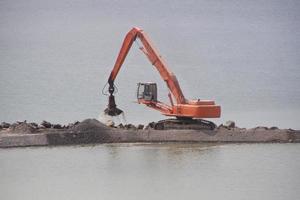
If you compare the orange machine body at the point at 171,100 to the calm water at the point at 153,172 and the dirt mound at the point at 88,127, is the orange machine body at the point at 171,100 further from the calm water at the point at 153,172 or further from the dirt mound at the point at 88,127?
the dirt mound at the point at 88,127

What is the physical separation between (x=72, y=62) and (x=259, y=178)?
25399 mm

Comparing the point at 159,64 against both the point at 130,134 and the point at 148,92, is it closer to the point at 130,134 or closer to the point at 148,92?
the point at 148,92

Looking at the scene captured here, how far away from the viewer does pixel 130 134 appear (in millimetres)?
25922

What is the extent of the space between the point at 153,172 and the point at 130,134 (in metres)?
4.10

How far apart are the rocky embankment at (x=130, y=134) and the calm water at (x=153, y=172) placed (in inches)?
17.3

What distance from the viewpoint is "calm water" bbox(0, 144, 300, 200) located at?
65.0ft

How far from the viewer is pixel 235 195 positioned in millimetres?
19438

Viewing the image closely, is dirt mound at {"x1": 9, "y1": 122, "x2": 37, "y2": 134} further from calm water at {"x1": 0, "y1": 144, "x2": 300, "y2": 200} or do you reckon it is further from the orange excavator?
the orange excavator

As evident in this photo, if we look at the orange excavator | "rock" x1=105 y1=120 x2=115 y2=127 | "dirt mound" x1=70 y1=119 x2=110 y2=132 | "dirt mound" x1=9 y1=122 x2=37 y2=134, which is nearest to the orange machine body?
the orange excavator

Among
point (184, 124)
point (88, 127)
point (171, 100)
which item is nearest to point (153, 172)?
point (88, 127)

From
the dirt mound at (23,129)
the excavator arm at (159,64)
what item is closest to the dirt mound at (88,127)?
the dirt mound at (23,129)

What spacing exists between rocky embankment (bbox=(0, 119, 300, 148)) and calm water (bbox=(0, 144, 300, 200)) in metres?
0.44

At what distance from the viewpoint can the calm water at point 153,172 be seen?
19797 mm

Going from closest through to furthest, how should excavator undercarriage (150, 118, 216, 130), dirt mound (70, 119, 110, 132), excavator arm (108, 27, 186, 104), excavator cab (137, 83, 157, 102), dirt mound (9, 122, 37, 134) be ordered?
dirt mound (9, 122, 37, 134), dirt mound (70, 119, 110, 132), excavator undercarriage (150, 118, 216, 130), excavator arm (108, 27, 186, 104), excavator cab (137, 83, 157, 102)
